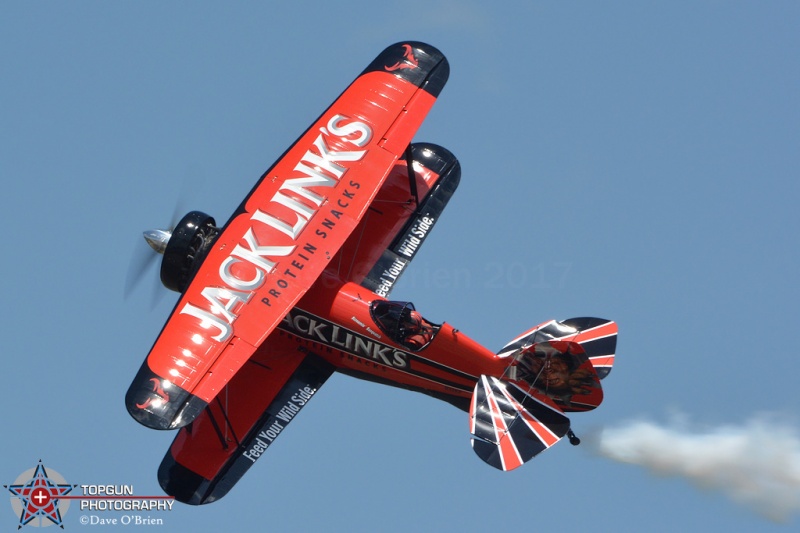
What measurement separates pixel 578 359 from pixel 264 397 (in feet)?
19.1

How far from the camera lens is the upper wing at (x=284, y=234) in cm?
2302

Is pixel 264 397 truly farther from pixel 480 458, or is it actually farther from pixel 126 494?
pixel 480 458

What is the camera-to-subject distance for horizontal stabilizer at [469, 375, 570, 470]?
74.4 feet

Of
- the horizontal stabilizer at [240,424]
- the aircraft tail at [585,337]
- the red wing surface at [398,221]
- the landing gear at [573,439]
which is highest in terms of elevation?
the red wing surface at [398,221]

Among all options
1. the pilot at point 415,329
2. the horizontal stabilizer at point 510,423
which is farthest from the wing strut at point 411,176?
the horizontal stabilizer at point 510,423

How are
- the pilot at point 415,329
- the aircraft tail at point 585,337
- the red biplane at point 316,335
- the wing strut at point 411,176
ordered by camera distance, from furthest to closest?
1. the wing strut at point 411,176
2. the pilot at point 415,329
3. the aircraft tail at point 585,337
4. the red biplane at point 316,335

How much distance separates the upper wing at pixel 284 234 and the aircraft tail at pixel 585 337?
12.1ft

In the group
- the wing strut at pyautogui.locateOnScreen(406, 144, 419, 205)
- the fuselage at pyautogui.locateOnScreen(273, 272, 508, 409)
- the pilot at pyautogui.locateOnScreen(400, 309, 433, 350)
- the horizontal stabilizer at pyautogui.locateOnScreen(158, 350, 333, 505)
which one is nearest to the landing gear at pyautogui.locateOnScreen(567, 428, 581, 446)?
the fuselage at pyautogui.locateOnScreen(273, 272, 508, 409)

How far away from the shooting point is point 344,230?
82.5 feet

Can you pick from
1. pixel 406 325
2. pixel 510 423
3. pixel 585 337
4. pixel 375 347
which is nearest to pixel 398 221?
pixel 375 347

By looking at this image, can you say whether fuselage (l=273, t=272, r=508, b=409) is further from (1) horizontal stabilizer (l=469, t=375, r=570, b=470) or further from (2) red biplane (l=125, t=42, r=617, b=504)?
(1) horizontal stabilizer (l=469, t=375, r=570, b=470)

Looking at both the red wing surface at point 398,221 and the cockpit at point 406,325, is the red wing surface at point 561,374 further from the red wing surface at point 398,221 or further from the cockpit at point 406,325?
the red wing surface at point 398,221

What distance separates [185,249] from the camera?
83.5ft

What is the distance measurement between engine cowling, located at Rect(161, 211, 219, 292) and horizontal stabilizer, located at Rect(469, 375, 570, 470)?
5.58m
